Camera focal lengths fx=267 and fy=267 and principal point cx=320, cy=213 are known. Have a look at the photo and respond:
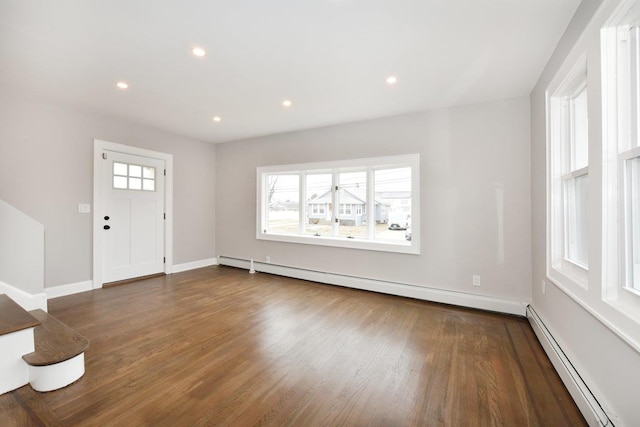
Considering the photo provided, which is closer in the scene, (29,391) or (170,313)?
(29,391)

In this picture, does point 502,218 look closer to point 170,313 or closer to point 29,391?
point 170,313

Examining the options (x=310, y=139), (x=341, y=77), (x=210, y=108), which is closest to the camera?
(x=341, y=77)

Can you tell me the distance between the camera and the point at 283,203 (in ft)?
17.2

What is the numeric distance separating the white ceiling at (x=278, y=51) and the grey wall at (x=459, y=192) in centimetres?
29

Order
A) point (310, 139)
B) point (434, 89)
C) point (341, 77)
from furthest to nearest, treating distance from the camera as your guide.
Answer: point (310, 139) < point (434, 89) < point (341, 77)

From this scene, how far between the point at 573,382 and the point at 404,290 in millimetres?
2125

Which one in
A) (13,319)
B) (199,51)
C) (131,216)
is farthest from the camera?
(131,216)

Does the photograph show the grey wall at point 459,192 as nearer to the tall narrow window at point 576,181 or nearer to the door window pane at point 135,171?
the tall narrow window at point 576,181

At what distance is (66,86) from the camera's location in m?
3.14

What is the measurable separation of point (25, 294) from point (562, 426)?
Result: 4.86m

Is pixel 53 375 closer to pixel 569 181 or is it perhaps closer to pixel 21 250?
pixel 21 250

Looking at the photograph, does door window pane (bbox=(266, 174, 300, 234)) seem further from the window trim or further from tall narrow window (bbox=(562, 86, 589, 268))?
tall narrow window (bbox=(562, 86, 589, 268))

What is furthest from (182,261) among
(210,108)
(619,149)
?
(619,149)

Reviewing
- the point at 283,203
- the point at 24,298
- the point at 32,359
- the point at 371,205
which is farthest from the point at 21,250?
the point at 371,205
